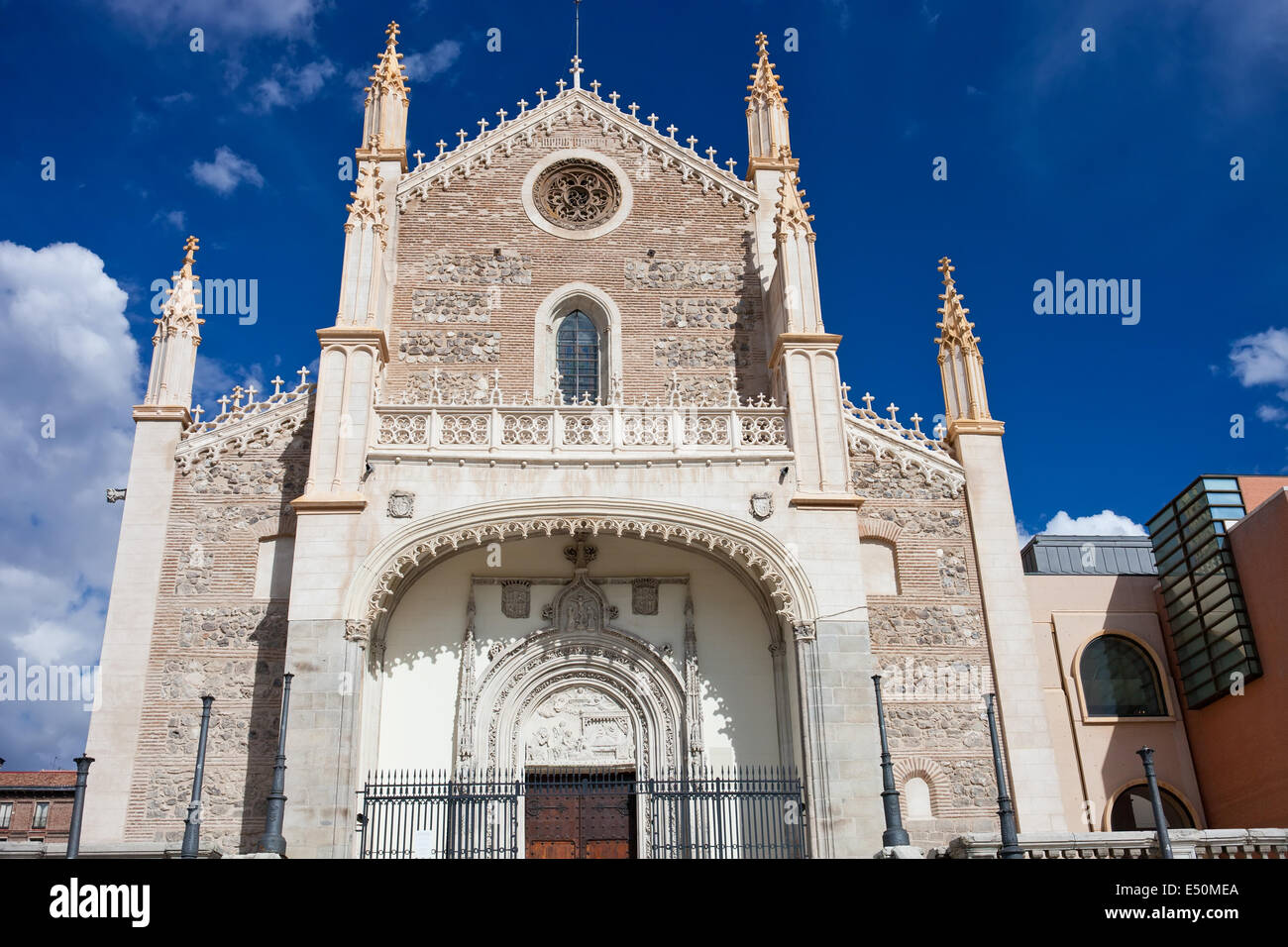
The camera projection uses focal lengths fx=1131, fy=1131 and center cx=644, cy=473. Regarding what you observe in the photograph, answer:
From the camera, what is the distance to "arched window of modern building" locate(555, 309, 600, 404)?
73.6ft

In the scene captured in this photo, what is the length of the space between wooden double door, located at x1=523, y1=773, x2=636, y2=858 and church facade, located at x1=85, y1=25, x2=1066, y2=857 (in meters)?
0.55

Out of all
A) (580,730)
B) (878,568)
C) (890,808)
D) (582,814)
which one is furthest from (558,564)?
(890,808)

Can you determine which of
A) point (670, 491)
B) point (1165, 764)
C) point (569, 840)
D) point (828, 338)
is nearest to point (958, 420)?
point (828, 338)

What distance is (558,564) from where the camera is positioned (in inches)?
800

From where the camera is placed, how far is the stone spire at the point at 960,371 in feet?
70.4

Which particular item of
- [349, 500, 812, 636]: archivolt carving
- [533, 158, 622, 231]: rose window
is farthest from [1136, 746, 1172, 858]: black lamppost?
[533, 158, 622, 231]: rose window

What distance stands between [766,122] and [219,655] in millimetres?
15785

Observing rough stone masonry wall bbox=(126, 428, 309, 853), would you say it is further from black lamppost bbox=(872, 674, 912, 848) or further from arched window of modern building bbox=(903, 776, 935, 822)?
arched window of modern building bbox=(903, 776, 935, 822)

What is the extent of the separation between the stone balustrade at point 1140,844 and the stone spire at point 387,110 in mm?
17392

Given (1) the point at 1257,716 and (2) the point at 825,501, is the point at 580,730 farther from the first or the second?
(1) the point at 1257,716
